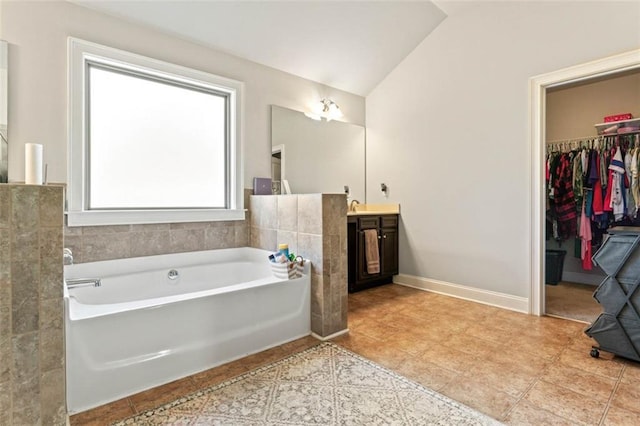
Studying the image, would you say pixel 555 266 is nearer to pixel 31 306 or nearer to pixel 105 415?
pixel 105 415

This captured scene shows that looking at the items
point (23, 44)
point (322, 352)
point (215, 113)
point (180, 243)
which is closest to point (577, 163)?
point (322, 352)

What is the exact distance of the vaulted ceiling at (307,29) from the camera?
2.65 m

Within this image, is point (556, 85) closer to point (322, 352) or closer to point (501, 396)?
point (501, 396)

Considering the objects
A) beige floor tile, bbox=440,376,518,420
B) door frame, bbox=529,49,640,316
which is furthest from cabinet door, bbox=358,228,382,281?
beige floor tile, bbox=440,376,518,420

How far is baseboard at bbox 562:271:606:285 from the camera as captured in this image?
3990 millimetres

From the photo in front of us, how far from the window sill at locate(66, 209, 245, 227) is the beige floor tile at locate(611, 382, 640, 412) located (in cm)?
292

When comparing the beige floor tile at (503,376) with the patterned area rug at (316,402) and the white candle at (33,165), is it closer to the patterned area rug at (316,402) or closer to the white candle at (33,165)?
the patterned area rug at (316,402)

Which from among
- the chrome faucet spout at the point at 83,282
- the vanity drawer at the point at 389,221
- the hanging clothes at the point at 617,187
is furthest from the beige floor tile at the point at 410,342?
the hanging clothes at the point at 617,187

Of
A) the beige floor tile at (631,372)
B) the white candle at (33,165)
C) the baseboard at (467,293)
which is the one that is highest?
the white candle at (33,165)

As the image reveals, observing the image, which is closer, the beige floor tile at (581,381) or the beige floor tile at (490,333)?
the beige floor tile at (581,381)

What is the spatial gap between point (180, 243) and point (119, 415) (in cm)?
153

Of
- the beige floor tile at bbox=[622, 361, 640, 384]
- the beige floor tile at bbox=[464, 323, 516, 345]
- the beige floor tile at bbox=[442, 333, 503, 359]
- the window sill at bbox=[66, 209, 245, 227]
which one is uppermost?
the window sill at bbox=[66, 209, 245, 227]

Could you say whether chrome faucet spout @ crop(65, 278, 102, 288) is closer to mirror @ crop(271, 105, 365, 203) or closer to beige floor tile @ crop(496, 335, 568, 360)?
mirror @ crop(271, 105, 365, 203)

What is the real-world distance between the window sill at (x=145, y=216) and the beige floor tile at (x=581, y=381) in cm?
267
